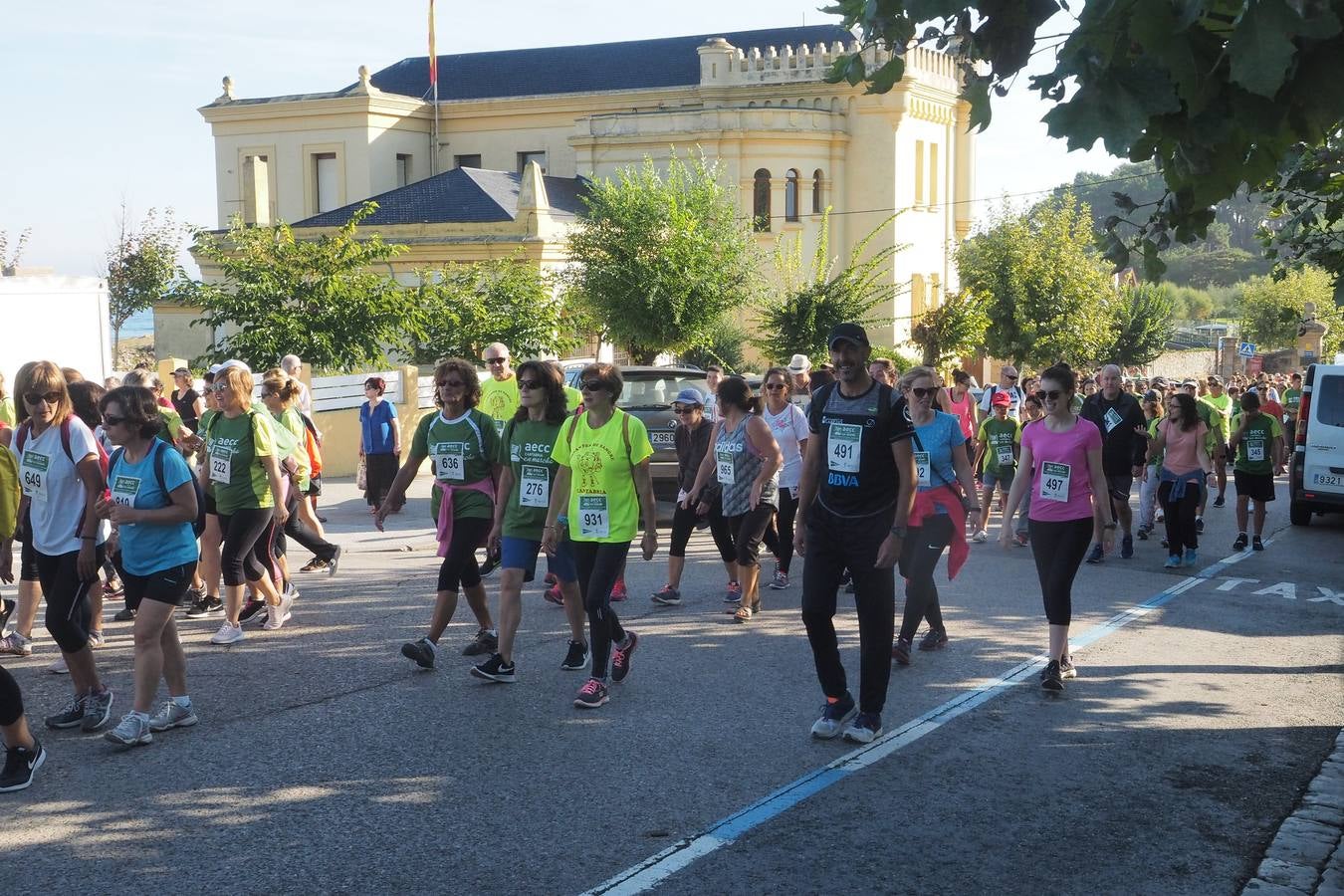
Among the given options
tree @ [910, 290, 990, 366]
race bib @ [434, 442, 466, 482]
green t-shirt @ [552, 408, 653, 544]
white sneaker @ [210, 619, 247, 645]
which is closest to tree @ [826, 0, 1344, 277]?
green t-shirt @ [552, 408, 653, 544]

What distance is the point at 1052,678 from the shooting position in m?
8.18

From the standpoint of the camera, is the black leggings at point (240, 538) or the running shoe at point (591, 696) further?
the black leggings at point (240, 538)

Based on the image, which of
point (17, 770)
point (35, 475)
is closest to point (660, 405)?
point (35, 475)

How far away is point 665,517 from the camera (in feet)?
55.0

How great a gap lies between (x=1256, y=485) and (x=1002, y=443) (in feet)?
9.11

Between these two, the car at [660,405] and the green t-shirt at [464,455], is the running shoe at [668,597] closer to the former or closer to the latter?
the green t-shirt at [464,455]

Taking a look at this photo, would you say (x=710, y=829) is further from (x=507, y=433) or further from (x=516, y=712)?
(x=507, y=433)

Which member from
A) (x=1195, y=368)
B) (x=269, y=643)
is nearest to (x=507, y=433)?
(x=269, y=643)

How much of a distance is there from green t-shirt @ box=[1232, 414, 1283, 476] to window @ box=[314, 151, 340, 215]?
163 feet

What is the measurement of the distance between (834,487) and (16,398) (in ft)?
14.7

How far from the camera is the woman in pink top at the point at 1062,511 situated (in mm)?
8219

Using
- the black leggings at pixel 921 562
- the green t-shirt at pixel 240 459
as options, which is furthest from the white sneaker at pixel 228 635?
the black leggings at pixel 921 562

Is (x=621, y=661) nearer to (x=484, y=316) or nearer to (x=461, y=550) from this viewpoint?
(x=461, y=550)

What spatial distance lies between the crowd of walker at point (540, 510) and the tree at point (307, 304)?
13025 mm
